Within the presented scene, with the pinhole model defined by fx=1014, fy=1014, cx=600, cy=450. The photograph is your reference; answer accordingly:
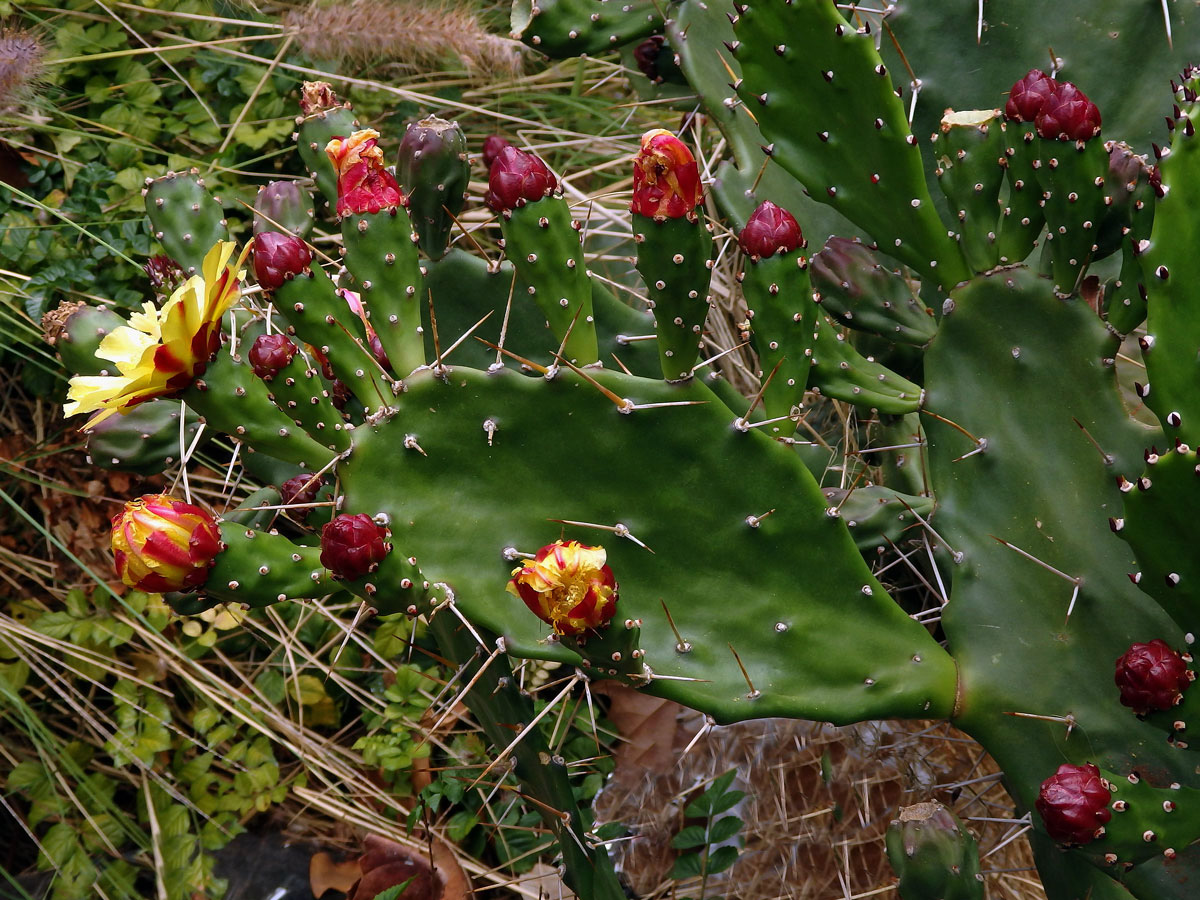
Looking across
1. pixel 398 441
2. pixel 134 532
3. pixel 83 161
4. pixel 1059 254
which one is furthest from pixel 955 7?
pixel 83 161

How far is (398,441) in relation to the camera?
975mm

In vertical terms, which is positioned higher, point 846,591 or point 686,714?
point 846,591

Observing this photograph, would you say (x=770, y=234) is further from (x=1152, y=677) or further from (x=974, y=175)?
(x=1152, y=677)

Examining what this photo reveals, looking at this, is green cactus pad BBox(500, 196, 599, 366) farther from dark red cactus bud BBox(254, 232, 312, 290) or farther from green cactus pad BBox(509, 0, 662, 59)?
green cactus pad BBox(509, 0, 662, 59)

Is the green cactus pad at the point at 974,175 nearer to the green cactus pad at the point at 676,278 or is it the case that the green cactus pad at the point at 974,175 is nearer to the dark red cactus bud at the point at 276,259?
the green cactus pad at the point at 676,278

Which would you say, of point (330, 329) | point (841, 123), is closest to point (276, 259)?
point (330, 329)

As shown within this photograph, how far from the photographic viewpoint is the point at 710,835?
1455 millimetres

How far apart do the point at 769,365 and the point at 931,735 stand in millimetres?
706

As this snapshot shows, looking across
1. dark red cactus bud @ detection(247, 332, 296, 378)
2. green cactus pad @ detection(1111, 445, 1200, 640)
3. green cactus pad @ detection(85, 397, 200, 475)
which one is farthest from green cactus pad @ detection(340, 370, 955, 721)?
green cactus pad @ detection(85, 397, 200, 475)

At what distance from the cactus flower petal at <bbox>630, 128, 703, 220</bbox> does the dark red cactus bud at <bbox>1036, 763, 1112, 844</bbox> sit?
611 mm

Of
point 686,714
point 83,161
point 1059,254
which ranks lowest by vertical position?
point 686,714

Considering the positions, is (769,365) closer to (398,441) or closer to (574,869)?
(398,441)

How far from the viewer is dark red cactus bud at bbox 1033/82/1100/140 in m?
0.99

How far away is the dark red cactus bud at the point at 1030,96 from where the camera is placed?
1.00 meters
